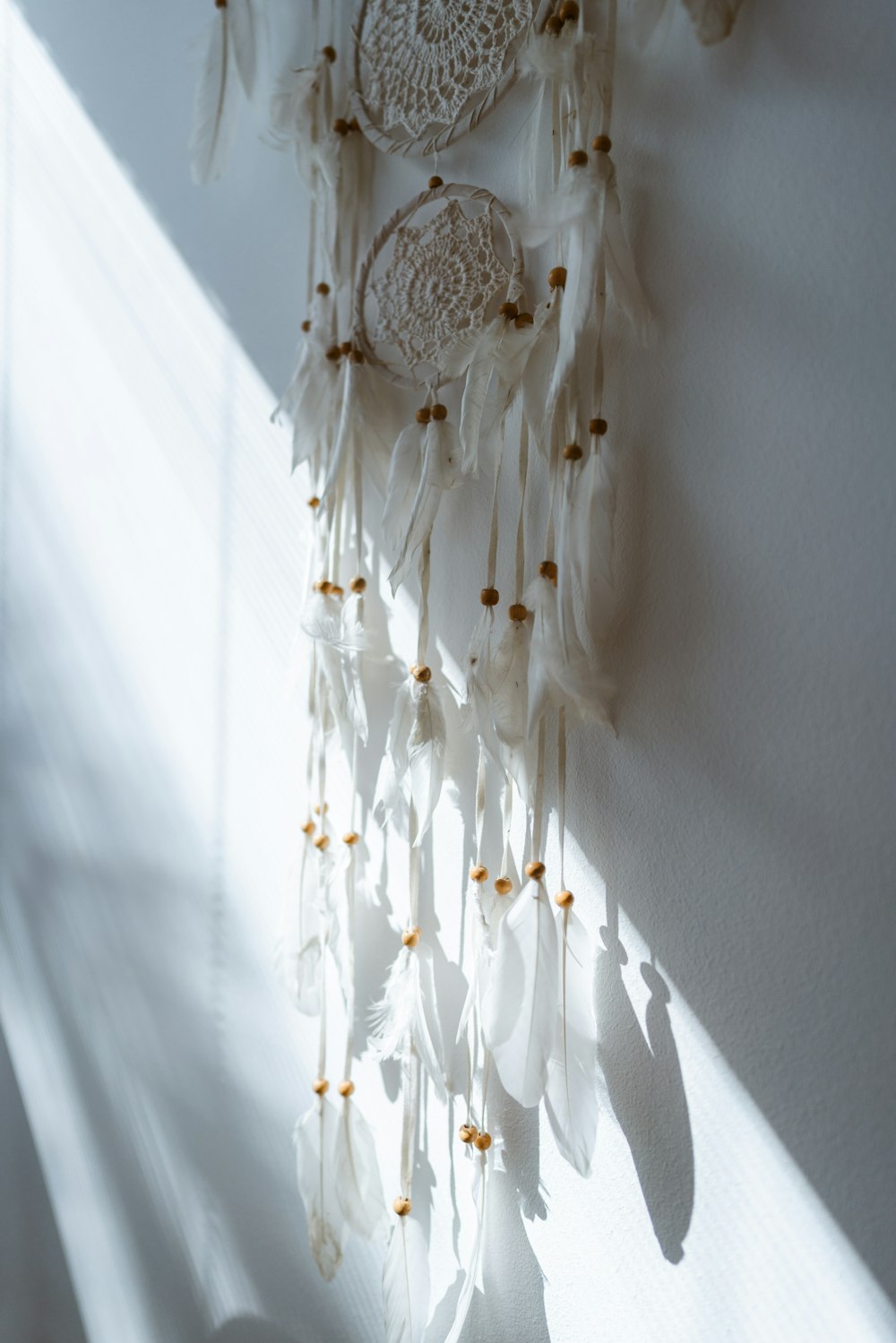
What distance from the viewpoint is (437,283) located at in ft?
3.71

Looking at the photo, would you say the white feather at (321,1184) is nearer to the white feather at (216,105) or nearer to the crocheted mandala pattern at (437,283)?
the crocheted mandala pattern at (437,283)

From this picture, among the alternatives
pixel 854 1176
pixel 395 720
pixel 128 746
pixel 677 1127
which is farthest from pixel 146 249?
pixel 854 1176

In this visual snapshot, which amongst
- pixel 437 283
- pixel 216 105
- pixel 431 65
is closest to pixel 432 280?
pixel 437 283

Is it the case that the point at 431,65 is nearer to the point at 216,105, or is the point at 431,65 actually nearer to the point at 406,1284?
the point at 216,105

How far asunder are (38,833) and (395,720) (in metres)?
0.87

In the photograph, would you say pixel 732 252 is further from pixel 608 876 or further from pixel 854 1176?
pixel 854 1176

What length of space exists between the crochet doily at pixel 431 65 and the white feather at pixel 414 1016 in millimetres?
900

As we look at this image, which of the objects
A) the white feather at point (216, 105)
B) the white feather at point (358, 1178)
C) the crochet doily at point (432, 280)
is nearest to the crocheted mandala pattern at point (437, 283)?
the crochet doily at point (432, 280)

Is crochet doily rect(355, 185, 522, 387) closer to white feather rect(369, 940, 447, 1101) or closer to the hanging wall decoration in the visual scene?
the hanging wall decoration

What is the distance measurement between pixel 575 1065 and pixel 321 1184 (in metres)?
0.42

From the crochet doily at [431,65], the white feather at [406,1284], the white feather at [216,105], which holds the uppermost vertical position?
the white feather at [216,105]

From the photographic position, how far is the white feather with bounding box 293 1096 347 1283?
3.98ft

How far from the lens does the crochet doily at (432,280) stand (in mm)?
1085

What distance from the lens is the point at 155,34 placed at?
152cm
